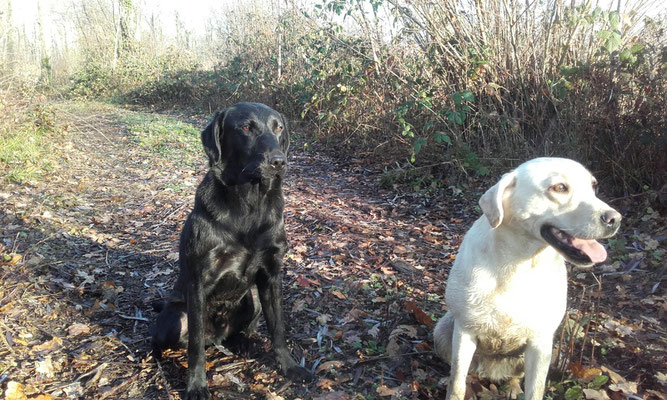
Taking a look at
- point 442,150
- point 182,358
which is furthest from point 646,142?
point 182,358

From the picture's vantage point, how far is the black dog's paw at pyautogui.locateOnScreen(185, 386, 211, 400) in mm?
2654

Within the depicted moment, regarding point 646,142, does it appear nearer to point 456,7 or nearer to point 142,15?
point 456,7

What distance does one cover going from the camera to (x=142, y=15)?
74.8 feet

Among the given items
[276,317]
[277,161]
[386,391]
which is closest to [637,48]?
[277,161]

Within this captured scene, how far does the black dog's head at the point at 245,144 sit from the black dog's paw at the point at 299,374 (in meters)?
1.21

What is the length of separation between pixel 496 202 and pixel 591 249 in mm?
470

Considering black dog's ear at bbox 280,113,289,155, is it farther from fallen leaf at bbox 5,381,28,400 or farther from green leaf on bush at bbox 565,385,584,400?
green leaf on bush at bbox 565,385,584,400

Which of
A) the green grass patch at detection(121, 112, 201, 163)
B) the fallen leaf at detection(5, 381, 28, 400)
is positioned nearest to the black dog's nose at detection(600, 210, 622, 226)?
the fallen leaf at detection(5, 381, 28, 400)

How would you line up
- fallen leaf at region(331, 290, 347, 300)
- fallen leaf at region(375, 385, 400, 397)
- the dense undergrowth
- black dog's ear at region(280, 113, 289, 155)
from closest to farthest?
fallen leaf at region(375, 385, 400, 397)
black dog's ear at region(280, 113, 289, 155)
fallen leaf at region(331, 290, 347, 300)
the dense undergrowth

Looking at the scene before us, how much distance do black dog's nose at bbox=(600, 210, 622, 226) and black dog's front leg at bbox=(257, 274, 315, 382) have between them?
1831mm

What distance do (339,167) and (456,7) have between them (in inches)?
134

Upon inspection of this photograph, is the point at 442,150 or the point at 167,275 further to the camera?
the point at 442,150

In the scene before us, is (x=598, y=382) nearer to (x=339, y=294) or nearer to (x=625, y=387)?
(x=625, y=387)

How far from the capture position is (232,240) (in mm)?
2740
